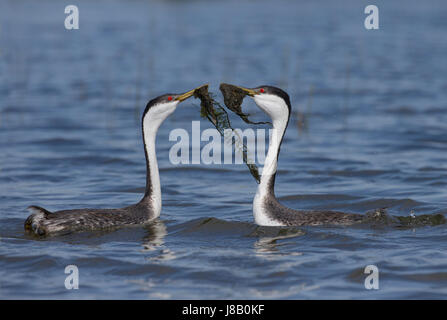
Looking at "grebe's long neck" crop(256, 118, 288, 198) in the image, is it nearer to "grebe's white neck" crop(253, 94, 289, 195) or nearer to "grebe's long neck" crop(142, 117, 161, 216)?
"grebe's white neck" crop(253, 94, 289, 195)

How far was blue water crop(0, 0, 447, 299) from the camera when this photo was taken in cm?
873

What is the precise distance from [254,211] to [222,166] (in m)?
4.99

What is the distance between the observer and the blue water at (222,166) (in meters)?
8.73

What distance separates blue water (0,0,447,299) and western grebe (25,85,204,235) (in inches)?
6.5

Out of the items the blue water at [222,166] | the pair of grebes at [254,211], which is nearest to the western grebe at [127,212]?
the pair of grebes at [254,211]

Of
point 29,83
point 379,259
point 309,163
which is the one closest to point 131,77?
point 29,83

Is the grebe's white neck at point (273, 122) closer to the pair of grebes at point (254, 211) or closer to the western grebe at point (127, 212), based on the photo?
the pair of grebes at point (254, 211)

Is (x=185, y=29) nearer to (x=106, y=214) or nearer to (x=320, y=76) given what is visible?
(x=320, y=76)

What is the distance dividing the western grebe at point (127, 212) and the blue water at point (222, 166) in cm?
16

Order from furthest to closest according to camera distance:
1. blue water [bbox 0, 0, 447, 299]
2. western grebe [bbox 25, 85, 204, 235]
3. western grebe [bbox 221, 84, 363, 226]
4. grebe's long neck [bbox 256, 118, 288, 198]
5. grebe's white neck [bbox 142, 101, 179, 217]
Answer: grebe's white neck [bbox 142, 101, 179, 217]
grebe's long neck [bbox 256, 118, 288, 198]
western grebe [bbox 221, 84, 363, 226]
western grebe [bbox 25, 85, 204, 235]
blue water [bbox 0, 0, 447, 299]

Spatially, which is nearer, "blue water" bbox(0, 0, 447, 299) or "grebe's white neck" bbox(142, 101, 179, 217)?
"blue water" bbox(0, 0, 447, 299)

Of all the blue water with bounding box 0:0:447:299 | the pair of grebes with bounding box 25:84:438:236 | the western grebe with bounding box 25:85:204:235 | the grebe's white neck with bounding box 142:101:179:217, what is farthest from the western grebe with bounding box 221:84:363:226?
the grebe's white neck with bounding box 142:101:179:217

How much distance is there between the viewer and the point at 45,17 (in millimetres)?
36406

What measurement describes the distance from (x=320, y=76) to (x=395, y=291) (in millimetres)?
16971
